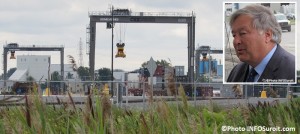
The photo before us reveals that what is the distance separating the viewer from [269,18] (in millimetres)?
5602

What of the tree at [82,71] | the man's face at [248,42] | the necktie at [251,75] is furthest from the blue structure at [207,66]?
the tree at [82,71]

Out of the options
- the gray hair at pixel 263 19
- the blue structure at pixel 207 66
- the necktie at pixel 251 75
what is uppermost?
the gray hair at pixel 263 19

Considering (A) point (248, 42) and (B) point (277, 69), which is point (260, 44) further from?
(B) point (277, 69)

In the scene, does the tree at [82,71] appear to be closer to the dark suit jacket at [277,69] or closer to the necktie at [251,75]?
the dark suit jacket at [277,69]

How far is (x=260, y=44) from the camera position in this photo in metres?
5.69

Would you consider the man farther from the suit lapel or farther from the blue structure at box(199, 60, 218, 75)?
the blue structure at box(199, 60, 218, 75)

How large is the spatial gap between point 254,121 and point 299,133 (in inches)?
74.5

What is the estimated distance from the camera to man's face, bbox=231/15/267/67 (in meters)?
5.64

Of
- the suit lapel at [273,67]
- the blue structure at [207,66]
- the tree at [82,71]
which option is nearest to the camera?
the tree at [82,71]

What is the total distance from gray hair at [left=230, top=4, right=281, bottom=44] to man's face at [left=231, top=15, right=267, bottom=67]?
4cm

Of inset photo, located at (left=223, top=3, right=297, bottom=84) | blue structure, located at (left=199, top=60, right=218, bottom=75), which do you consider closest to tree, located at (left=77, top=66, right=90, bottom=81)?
inset photo, located at (left=223, top=3, right=297, bottom=84)

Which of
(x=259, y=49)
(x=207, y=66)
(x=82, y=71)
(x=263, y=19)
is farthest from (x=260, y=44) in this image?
(x=207, y=66)

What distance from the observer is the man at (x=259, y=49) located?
18.5 ft

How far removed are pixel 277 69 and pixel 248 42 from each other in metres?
0.42
